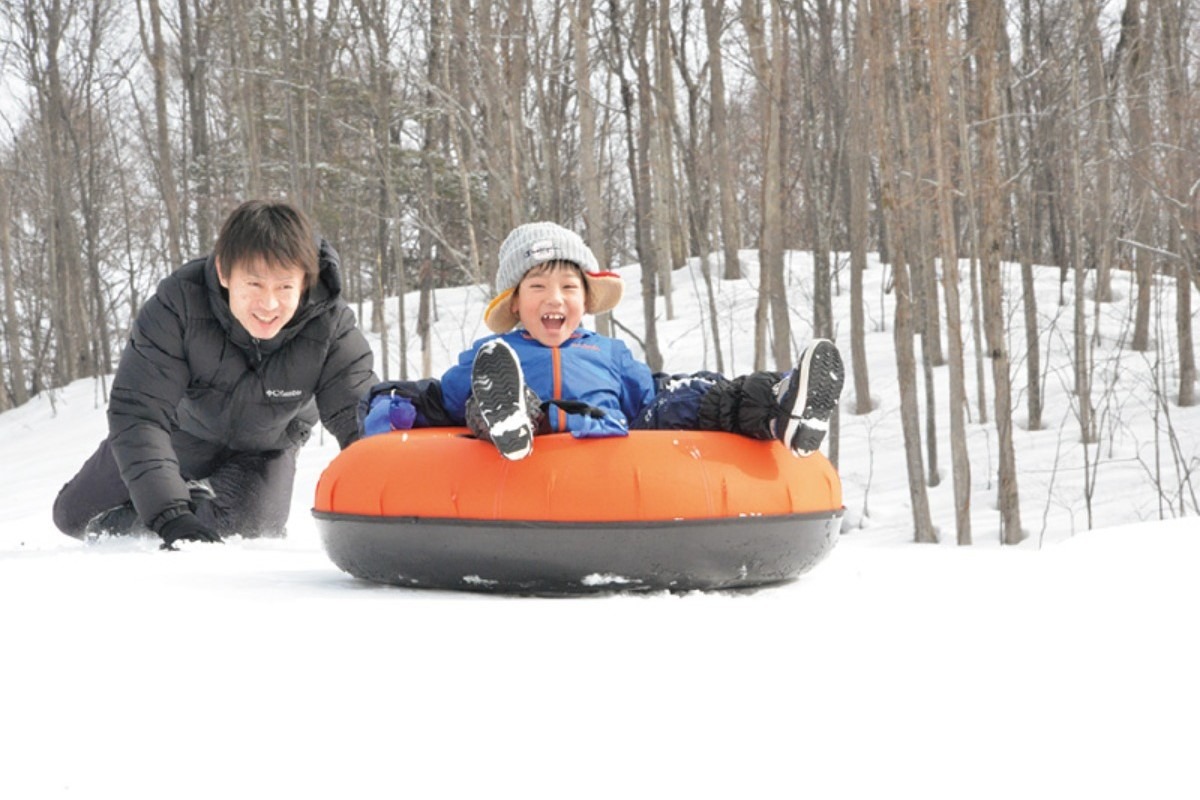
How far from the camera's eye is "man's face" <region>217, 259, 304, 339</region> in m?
3.64

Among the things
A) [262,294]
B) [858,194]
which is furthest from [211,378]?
[858,194]

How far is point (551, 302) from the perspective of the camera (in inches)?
131

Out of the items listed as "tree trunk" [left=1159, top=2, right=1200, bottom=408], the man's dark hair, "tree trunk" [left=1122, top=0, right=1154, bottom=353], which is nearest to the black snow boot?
the man's dark hair

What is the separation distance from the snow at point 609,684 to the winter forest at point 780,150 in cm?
459

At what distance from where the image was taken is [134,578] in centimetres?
279

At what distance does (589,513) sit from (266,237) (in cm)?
149

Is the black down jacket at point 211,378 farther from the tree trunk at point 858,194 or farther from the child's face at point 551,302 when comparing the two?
the tree trunk at point 858,194

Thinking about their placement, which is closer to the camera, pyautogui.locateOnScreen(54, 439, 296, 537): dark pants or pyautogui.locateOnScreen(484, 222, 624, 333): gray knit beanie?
pyautogui.locateOnScreen(484, 222, 624, 333): gray knit beanie

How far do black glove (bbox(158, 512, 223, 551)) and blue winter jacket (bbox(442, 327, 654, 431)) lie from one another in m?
0.91

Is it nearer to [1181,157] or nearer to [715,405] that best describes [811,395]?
[715,405]

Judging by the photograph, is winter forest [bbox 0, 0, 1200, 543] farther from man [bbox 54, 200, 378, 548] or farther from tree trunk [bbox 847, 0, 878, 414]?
man [bbox 54, 200, 378, 548]

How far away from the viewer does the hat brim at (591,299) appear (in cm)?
351

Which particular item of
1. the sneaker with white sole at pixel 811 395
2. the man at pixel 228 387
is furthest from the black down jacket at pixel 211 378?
the sneaker with white sole at pixel 811 395

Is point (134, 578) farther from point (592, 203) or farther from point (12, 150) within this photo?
point (12, 150)
